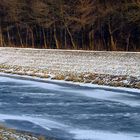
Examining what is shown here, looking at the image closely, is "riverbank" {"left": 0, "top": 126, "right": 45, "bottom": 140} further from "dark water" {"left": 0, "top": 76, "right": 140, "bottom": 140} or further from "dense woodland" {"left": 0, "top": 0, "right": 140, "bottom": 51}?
"dense woodland" {"left": 0, "top": 0, "right": 140, "bottom": 51}

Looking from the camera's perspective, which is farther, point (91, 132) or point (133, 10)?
point (133, 10)

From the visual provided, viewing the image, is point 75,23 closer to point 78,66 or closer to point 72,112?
point 78,66

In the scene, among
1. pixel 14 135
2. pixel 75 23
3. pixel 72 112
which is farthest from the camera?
pixel 75 23

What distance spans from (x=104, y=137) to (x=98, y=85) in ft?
37.1

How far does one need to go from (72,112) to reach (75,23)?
3040 cm

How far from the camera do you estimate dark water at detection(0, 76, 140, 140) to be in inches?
559

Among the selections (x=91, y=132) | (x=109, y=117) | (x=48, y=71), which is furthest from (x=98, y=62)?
(x=91, y=132)

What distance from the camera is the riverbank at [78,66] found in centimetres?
2570

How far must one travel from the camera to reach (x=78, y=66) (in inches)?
1236

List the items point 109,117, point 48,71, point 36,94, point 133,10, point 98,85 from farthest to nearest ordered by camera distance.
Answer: point 133,10
point 48,71
point 98,85
point 36,94
point 109,117

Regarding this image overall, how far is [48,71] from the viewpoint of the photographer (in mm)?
30641

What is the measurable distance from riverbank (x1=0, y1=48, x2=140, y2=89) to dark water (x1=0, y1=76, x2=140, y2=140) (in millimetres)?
2199

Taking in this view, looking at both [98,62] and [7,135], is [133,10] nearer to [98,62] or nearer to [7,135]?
[98,62]

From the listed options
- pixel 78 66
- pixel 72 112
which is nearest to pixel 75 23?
pixel 78 66
